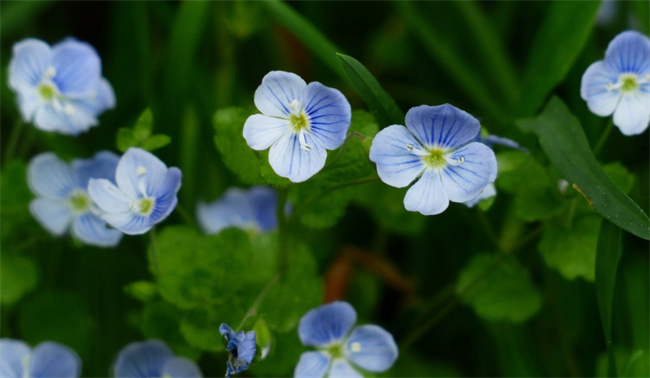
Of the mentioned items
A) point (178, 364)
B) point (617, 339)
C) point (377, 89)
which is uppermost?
point (377, 89)

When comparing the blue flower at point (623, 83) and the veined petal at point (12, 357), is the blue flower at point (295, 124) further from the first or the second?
the veined petal at point (12, 357)

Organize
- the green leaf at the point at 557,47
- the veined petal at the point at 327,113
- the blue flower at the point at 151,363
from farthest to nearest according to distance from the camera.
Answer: the green leaf at the point at 557,47, the blue flower at the point at 151,363, the veined petal at the point at 327,113

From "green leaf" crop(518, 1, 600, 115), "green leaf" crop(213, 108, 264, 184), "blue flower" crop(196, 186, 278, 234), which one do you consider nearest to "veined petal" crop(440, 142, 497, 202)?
"green leaf" crop(213, 108, 264, 184)

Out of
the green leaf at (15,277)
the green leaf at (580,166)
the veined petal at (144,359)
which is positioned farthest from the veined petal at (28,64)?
the green leaf at (580,166)

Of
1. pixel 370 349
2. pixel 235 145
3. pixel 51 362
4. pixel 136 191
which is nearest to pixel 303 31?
pixel 235 145

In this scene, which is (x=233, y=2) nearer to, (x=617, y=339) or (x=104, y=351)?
(x=104, y=351)

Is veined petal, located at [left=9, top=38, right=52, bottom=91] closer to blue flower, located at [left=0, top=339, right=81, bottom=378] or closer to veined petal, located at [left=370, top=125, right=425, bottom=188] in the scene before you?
blue flower, located at [left=0, top=339, right=81, bottom=378]

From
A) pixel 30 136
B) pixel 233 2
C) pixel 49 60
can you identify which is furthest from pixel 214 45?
pixel 49 60
